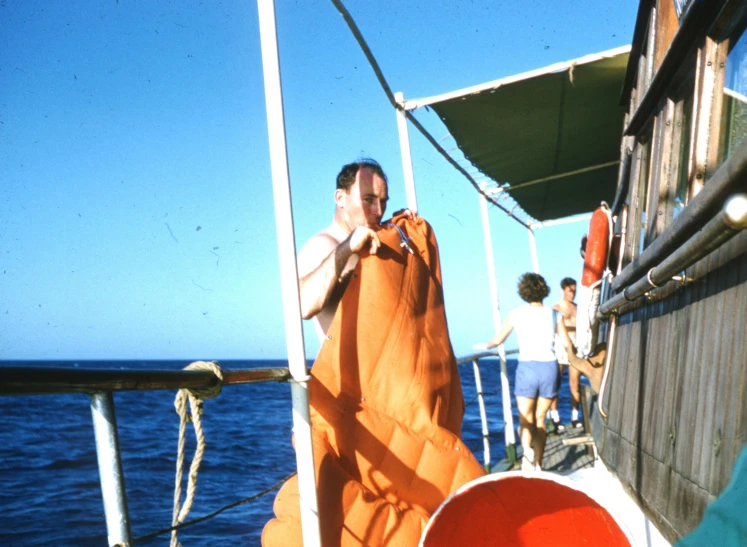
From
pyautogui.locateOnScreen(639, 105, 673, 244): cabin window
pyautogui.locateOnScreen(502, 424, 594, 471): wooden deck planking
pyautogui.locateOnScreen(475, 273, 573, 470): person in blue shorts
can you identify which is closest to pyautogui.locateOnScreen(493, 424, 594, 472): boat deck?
pyautogui.locateOnScreen(502, 424, 594, 471): wooden deck planking

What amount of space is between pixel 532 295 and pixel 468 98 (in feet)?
7.04

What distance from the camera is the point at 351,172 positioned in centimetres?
254

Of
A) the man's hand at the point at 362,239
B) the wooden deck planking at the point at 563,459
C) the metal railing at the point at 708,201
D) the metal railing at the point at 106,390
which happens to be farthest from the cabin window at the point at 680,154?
the wooden deck planking at the point at 563,459

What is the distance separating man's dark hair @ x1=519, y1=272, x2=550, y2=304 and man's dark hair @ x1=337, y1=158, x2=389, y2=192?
11.7ft

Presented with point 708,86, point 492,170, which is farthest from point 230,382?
point 492,170

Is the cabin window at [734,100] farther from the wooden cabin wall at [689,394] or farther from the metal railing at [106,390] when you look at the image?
the metal railing at [106,390]

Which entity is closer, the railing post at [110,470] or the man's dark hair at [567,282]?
the railing post at [110,470]

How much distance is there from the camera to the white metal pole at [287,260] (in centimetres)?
178

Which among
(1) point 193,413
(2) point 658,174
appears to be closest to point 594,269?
(2) point 658,174

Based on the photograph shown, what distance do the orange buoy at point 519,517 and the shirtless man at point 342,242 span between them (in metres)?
0.84

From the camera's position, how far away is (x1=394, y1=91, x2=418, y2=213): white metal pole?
3453 millimetres

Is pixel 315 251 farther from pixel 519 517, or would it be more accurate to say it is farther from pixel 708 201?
pixel 708 201

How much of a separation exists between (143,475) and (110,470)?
15146 millimetres

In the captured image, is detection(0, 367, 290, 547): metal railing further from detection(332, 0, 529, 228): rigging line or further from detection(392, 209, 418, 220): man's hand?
detection(332, 0, 529, 228): rigging line
